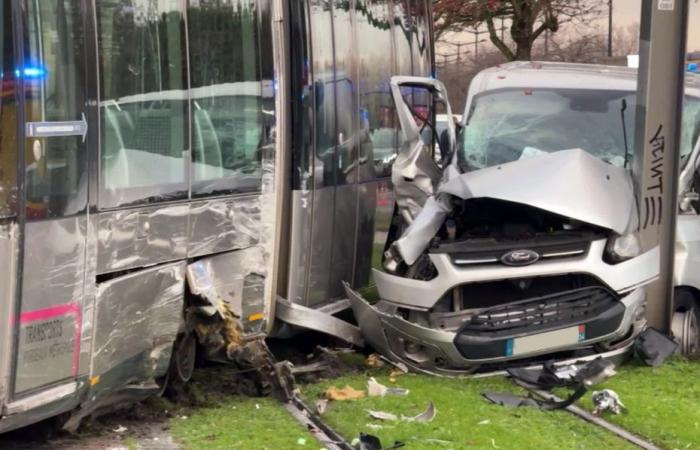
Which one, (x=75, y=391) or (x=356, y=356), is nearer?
(x=75, y=391)

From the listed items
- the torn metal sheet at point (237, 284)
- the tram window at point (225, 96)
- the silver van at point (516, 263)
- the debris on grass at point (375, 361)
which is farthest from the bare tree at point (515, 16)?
the torn metal sheet at point (237, 284)

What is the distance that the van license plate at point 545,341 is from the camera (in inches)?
307

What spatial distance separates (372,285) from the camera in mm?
9508

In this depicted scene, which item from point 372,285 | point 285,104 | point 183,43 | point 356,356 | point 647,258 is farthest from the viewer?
point 372,285

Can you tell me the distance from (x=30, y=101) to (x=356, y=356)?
450cm

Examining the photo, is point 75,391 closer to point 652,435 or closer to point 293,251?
point 293,251

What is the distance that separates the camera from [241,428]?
6.55 meters

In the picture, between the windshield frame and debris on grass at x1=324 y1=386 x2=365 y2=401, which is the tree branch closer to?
→ the windshield frame

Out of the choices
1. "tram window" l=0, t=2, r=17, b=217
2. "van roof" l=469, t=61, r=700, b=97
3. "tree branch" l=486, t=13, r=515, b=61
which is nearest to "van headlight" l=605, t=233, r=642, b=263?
"van roof" l=469, t=61, r=700, b=97

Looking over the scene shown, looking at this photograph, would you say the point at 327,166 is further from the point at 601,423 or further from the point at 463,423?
the point at 601,423

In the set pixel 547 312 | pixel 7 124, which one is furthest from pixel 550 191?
pixel 7 124

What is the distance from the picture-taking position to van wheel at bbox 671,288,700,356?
8992 mm

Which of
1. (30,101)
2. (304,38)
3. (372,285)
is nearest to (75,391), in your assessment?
(30,101)

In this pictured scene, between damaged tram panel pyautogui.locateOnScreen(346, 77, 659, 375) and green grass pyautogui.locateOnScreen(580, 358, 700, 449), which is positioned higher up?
damaged tram panel pyautogui.locateOnScreen(346, 77, 659, 375)
